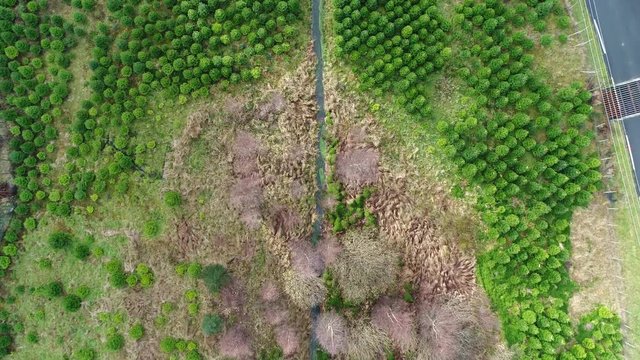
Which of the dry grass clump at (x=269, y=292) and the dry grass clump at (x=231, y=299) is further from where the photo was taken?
the dry grass clump at (x=269, y=292)

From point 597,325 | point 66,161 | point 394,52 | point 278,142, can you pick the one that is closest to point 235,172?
→ point 278,142

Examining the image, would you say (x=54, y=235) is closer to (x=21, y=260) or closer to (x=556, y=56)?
(x=21, y=260)

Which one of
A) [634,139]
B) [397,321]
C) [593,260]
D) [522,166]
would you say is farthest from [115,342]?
[634,139]

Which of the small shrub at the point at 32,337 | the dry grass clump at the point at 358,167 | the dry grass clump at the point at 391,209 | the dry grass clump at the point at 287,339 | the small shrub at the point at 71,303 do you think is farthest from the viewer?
the dry grass clump at the point at 391,209

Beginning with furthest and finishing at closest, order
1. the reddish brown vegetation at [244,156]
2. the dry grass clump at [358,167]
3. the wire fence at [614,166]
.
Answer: the reddish brown vegetation at [244,156] → the dry grass clump at [358,167] → the wire fence at [614,166]

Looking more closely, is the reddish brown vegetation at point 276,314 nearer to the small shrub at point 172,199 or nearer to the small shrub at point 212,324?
the small shrub at point 212,324

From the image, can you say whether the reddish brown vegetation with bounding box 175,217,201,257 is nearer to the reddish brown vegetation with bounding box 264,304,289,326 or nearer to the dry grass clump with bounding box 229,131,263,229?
the dry grass clump with bounding box 229,131,263,229

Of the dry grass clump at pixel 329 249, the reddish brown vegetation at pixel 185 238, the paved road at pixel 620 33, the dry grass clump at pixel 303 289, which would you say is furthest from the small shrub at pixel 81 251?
the paved road at pixel 620 33
